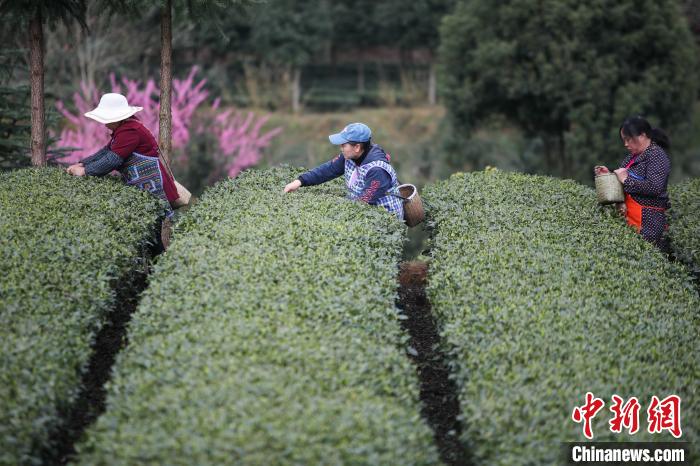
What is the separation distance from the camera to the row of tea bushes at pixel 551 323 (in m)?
3.84

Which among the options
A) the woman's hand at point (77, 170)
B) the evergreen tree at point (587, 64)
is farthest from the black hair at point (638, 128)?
the evergreen tree at point (587, 64)

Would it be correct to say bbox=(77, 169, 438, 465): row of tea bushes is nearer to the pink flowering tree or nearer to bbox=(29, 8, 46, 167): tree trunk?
bbox=(29, 8, 46, 167): tree trunk

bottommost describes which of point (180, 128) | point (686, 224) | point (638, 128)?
point (180, 128)

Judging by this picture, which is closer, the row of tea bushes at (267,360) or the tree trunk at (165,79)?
the row of tea bushes at (267,360)

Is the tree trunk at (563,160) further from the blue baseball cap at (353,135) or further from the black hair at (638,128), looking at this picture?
the blue baseball cap at (353,135)

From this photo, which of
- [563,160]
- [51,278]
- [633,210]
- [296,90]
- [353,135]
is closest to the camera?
[51,278]

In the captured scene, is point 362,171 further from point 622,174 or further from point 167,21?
point 167,21

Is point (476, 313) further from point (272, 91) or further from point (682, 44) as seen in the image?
point (272, 91)

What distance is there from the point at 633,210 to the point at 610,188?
33 cm

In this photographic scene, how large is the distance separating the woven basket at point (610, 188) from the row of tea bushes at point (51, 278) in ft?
13.3

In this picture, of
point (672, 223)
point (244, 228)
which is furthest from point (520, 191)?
point (244, 228)

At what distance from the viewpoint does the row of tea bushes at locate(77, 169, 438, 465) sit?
3.51m

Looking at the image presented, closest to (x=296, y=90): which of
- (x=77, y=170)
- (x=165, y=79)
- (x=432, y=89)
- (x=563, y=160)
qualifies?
(x=432, y=89)

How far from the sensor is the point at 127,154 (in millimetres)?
6879
